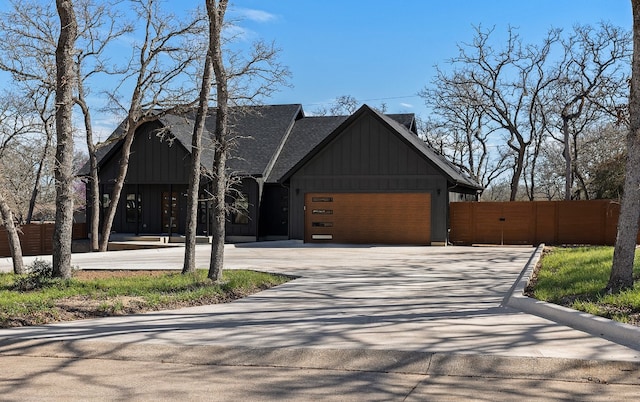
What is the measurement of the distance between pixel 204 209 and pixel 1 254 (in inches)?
359

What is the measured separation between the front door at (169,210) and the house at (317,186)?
2.0 inches

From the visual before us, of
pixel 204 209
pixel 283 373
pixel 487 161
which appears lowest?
pixel 283 373

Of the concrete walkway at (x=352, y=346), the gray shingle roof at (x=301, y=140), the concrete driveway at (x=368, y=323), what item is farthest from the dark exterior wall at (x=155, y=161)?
the concrete walkway at (x=352, y=346)

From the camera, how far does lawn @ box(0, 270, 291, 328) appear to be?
8703 millimetres

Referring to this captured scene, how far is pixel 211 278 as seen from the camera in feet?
39.2

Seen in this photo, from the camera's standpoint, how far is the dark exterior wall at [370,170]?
2538 cm

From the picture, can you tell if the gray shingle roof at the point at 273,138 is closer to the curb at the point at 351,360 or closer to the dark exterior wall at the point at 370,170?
the dark exterior wall at the point at 370,170

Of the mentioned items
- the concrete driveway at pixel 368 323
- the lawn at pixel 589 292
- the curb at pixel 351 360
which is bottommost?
the curb at pixel 351 360

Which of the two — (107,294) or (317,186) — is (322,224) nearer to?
(317,186)

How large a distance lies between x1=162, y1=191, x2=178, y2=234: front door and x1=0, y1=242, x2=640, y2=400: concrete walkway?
66.9 feet

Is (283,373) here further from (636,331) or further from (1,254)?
(1,254)

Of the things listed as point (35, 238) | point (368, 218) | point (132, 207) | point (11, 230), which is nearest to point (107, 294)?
point (11, 230)

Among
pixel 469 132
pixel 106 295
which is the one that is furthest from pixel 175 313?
pixel 469 132

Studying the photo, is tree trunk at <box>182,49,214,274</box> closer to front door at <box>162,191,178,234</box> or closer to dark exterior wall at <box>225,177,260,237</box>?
dark exterior wall at <box>225,177,260,237</box>
